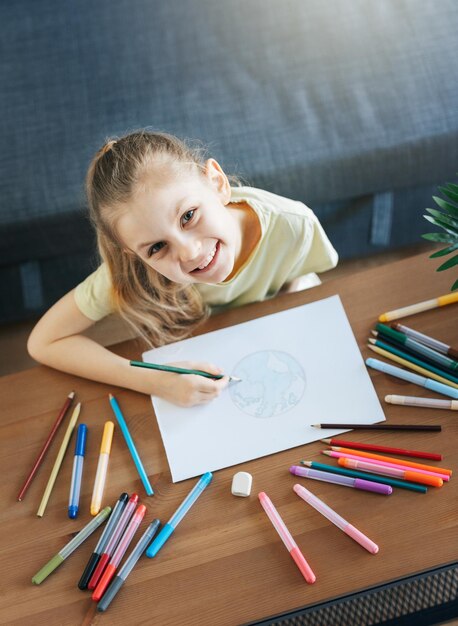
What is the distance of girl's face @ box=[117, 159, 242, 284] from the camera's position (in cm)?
88

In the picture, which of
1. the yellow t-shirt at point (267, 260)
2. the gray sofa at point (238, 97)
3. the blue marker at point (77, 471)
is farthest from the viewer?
the gray sofa at point (238, 97)

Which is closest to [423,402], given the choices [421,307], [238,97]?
[421,307]

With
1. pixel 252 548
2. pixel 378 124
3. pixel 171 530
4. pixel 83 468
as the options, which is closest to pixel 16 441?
pixel 83 468

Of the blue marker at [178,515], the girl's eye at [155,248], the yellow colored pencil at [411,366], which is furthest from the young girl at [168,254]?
the yellow colored pencil at [411,366]

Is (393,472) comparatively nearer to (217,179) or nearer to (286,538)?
(286,538)

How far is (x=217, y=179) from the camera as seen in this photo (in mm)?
969

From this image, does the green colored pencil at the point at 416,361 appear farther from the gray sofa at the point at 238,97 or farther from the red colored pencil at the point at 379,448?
the gray sofa at the point at 238,97

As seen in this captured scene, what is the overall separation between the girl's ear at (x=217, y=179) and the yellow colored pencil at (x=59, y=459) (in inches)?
15.0

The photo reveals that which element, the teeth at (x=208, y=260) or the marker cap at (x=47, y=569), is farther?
the teeth at (x=208, y=260)

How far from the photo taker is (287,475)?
862 mm

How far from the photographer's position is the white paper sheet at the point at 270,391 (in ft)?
2.92

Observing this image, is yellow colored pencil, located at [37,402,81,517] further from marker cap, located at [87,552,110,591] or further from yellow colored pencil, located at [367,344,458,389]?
yellow colored pencil, located at [367,344,458,389]

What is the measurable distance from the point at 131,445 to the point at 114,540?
0.43 feet

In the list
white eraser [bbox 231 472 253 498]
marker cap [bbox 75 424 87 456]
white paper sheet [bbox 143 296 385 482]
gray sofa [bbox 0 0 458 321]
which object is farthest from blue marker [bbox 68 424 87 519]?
gray sofa [bbox 0 0 458 321]
